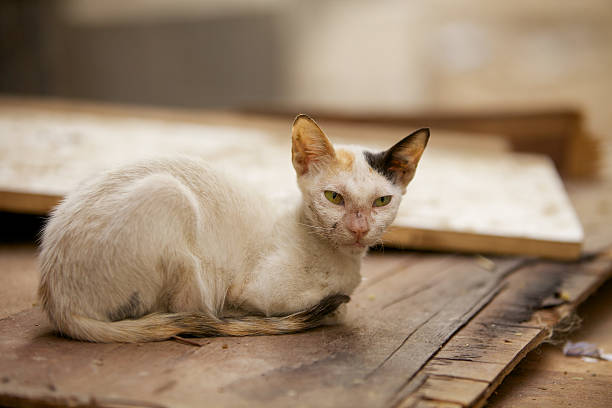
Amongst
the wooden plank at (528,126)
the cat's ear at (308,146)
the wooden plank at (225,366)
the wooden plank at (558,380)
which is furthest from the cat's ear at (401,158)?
the wooden plank at (528,126)

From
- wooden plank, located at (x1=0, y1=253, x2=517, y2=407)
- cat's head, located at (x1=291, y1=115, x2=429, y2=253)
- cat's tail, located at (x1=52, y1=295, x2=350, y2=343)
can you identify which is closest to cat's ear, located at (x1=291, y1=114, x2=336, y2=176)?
cat's head, located at (x1=291, y1=115, x2=429, y2=253)

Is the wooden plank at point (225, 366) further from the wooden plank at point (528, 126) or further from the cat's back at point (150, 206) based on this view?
the wooden plank at point (528, 126)

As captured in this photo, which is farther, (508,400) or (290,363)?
(508,400)

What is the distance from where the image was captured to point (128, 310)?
230 centimetres

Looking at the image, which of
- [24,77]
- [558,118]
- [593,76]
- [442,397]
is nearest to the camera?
[442,397]

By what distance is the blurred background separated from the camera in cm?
859

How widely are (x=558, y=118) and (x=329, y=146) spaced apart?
4662 mm

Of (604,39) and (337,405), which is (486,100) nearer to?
(604,39)

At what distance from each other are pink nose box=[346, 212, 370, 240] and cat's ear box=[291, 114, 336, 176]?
0.27 m

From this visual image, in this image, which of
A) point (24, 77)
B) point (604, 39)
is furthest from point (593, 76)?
point (24, 77)

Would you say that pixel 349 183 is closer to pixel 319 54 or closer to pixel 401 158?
pixel 401 158

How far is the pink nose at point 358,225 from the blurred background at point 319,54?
4.62m

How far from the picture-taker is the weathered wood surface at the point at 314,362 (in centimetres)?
192

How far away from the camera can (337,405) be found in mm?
1887
